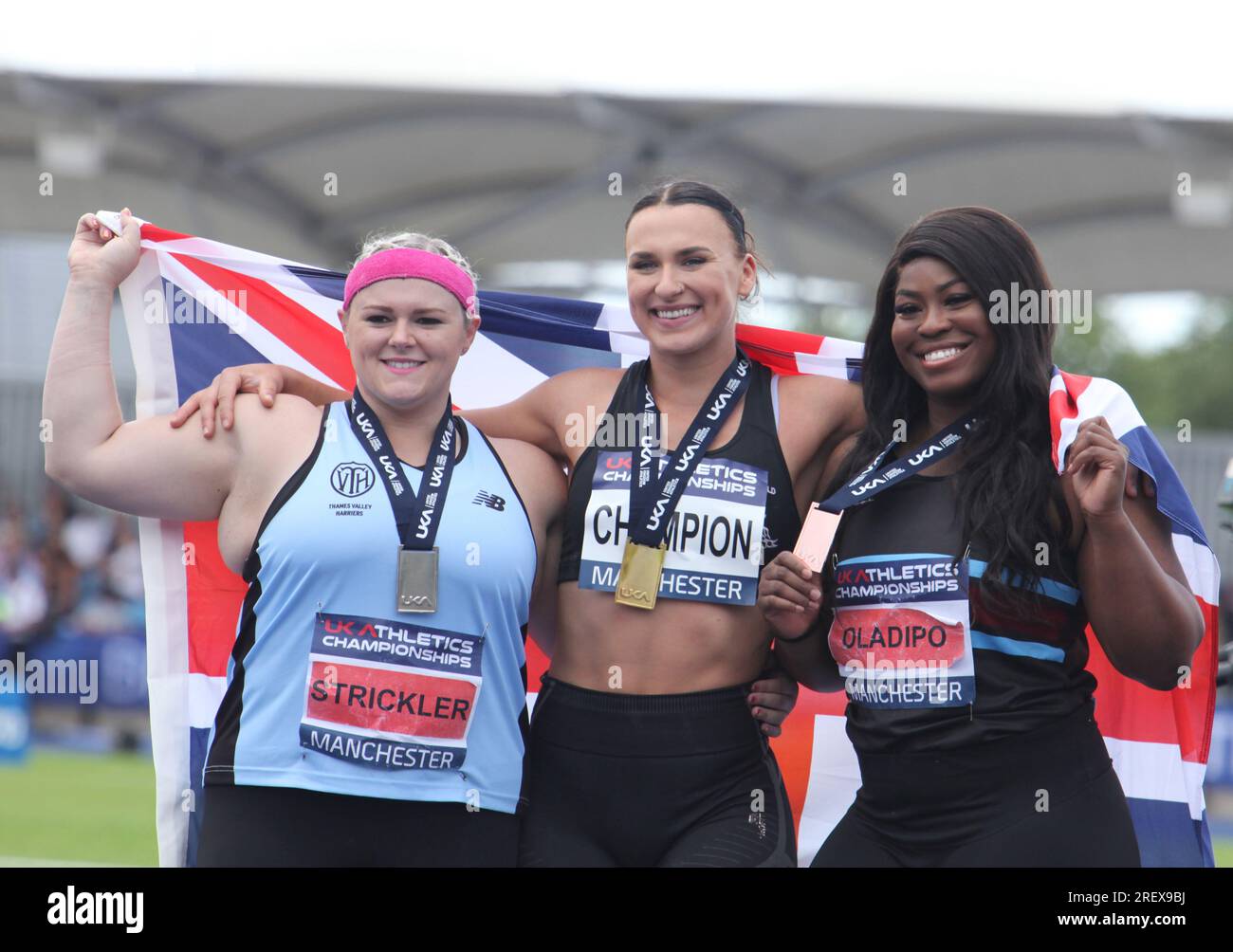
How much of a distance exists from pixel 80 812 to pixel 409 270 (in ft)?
24.8

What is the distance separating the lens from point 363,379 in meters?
3.55

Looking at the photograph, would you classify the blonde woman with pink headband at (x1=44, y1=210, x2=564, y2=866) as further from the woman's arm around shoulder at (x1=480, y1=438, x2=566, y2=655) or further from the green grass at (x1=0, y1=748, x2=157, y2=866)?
the green grass at (x1=0, y1=748, x2=157, y2=866)

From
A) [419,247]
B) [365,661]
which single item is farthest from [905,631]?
[419,247]

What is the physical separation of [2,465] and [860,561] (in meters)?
18.9

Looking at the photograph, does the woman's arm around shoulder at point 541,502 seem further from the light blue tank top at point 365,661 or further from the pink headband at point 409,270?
the pink headband at point 409,270

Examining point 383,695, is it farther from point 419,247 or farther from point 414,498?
point 419,247

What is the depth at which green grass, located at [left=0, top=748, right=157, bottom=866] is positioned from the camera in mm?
8156

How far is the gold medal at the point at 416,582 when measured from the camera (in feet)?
10.8

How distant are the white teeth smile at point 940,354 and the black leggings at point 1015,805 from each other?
0.89 metres

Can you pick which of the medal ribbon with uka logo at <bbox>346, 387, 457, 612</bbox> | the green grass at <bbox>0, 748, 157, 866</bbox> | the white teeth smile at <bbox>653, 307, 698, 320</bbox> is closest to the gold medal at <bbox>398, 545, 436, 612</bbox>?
the medal ribbon with uka logo at <bbox>346, 387, 457, 612</bbox>

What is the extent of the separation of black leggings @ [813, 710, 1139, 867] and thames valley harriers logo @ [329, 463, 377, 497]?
4.61ft

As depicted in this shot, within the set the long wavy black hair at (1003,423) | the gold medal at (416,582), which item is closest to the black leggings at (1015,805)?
the long wavy black hair at (1003,423)

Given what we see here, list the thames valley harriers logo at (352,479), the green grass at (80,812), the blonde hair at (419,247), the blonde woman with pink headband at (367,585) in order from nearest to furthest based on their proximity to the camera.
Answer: the blonde woman with pink headband at (367,585) < the thames valley harriers logo at (352,479) < the blonde hair at (419,247) < the green grass at (80,812)
